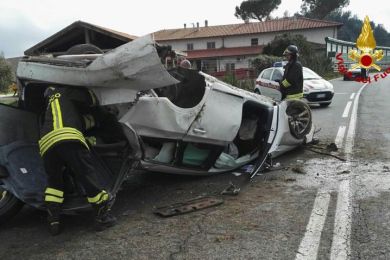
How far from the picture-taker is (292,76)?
8.16 m

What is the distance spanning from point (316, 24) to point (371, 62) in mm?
56262

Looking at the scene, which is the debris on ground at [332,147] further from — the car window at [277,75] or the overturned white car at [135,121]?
the car window at [277,75]

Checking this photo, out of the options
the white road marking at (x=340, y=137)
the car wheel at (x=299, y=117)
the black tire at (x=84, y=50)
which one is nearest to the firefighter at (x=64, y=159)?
the black tire at (x=84, y=50)

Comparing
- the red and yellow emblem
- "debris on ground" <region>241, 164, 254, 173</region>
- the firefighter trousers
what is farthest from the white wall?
the firefighter trousers

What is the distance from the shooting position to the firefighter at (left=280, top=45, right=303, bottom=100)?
815 centimetres

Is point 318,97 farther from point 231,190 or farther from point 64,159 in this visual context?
point 64,159

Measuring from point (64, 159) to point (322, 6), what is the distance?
93550 millimetres

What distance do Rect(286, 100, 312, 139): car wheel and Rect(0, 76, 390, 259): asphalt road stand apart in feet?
2.76

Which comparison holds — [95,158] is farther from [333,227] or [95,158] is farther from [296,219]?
[333,227]

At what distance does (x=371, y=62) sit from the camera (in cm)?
758

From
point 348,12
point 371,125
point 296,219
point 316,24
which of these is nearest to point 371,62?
point 371,125

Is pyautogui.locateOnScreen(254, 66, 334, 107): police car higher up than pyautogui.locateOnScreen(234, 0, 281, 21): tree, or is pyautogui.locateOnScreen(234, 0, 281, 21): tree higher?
pyautogui.locateOnScreen(234, 0, 281, 21): tree

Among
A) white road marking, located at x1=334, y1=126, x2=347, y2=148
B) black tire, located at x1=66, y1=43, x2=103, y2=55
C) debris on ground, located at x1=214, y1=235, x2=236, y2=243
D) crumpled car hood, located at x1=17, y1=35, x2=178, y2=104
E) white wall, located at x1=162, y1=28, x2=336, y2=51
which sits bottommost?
white road marking, located at x1=334, y1=126, x2=347, y2=148

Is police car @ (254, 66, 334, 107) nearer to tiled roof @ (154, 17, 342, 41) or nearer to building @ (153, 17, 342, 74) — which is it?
building @ (153, 17, 342, 74)
